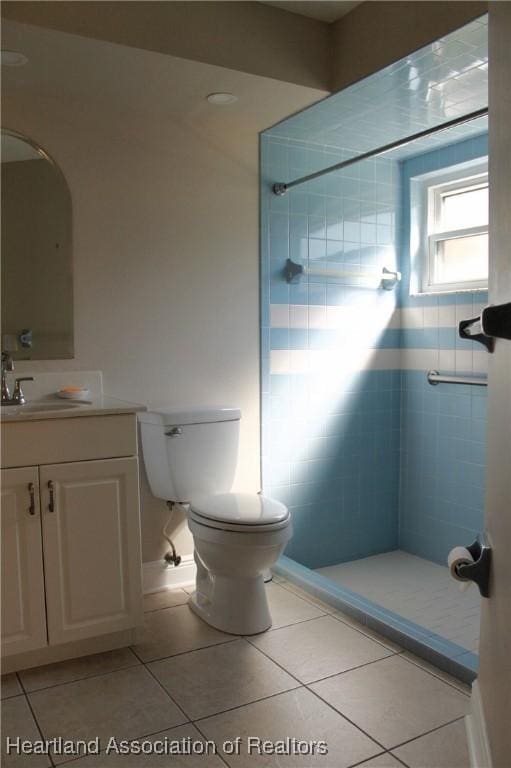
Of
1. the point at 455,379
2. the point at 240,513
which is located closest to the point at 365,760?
the point at 240,513

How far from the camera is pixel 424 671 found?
2.12 meters

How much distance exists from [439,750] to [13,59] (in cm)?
245

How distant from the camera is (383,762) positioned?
168 cm

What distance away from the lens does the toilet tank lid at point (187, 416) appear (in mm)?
2561

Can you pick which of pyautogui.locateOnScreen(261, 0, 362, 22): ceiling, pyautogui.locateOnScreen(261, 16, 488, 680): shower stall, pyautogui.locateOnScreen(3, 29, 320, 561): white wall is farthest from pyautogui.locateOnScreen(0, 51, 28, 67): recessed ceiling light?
pyautogui.locateOnScreen(261, 16, 488, 680): shower stall

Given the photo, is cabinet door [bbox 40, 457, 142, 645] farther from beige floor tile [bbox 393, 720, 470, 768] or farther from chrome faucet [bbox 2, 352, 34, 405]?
beige floor tile [bbox 393, 720, 470, 768]

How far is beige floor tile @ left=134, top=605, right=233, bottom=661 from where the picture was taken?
2.29m

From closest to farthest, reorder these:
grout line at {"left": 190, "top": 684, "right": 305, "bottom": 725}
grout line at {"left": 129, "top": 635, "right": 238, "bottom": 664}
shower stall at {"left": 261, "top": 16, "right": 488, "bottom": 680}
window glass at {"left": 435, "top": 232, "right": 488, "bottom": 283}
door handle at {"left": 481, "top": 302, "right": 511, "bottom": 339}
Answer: door handle at {"left": 481, "top": 302, "right": 511, "bottom": 339} < grout line at {"left": 190, "top": 684, "right": 305, "bottom": 725} < grout line at {"left": 129, "top": 635, "right": 238, "bottom": 664} < shower stall at {"left": 261, "top": 16, "right": 488, "bottom": 680} < window glass at {"left": 435, "top": 232, "right": 488, "bottom": 283}

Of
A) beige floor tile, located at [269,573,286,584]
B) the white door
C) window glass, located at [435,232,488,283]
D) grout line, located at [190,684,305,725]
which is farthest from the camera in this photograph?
window glass, located at [435,232,488,283]

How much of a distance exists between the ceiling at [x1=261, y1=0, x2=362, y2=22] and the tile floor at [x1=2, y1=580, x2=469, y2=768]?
7.52ft

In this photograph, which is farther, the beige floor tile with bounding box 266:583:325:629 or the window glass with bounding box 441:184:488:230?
the window glass with bounding box 441:184:488:230

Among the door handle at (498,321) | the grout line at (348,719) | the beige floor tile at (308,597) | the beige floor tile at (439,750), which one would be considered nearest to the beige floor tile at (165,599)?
the beige floor tile at (308,597)

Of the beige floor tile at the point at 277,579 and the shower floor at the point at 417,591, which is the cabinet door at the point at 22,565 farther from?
the shower floor at the point at 417,591

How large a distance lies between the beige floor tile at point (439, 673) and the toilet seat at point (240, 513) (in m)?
0.61
